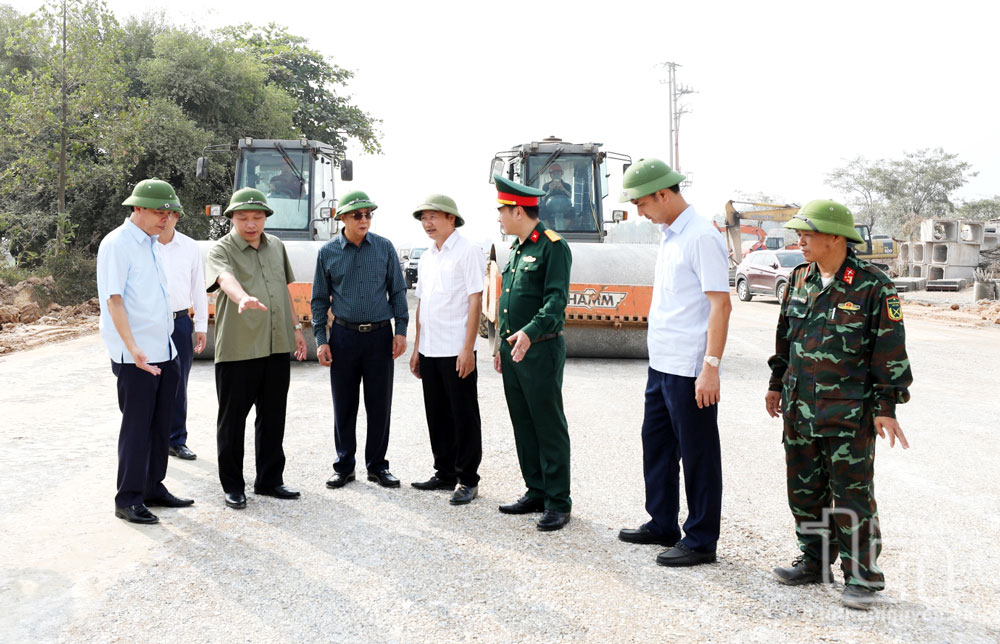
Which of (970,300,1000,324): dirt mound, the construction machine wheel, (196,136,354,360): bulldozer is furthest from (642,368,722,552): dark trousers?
the construction machine wheel

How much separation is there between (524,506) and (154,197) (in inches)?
111

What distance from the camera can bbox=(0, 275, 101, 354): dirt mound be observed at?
1326cm

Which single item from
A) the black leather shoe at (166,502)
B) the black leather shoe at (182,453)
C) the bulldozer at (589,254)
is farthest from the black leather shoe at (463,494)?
the bulldozer at (589,254)

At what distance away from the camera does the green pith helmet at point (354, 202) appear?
518 centimetres

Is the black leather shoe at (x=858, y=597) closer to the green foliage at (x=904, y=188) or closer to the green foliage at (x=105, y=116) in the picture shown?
the green foliage at (x=105, y=116)

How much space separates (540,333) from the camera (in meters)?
4.43

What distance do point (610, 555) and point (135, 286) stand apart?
303 centimetres

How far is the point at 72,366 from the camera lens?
10.4 meters

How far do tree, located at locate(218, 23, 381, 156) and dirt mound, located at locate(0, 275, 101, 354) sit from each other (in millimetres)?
15583

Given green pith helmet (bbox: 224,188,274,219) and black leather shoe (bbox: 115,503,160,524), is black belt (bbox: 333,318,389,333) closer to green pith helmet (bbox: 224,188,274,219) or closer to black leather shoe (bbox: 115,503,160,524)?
green pith helmet (bbox: 224,188,274,219)

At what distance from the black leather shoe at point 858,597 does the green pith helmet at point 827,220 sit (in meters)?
1.48

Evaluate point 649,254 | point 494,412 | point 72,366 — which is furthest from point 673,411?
point 72,366

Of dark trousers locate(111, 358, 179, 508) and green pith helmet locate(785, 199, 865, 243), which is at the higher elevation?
green pith helmet locate(785, 199, 865, 243)

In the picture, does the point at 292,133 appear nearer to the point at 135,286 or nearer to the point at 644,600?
the point at 135,286
